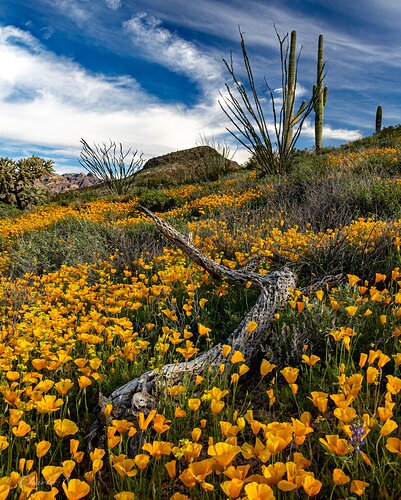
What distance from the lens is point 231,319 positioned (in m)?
3.13

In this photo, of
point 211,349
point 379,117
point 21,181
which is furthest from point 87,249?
point 379,117

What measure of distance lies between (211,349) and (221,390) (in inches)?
11.2

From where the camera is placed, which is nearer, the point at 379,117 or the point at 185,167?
the point at 379,117

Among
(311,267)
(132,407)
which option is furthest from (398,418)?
(311,267)

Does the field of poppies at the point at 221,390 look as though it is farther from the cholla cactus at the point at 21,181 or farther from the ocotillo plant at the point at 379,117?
the ocotillo plant at the point at 379,117

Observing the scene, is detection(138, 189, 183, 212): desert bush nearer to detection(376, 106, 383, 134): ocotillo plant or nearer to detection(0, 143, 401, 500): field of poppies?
detection(0, 143, 401, 500): field of poppies

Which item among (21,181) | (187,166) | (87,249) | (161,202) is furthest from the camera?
(187,166)

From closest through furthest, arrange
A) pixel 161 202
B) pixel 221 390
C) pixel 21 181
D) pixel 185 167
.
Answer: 1. pixel 221 390
2. pixel 161 202
3. pixel 21 181
4. pixel 185 167

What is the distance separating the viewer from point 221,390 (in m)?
2.19

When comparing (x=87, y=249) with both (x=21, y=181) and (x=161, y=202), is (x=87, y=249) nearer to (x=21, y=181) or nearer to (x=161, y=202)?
(x=161, y=202)

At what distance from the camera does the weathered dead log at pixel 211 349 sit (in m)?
2.05

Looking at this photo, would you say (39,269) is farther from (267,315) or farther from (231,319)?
(267,315)

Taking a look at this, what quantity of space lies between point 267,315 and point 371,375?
1267 millimetres

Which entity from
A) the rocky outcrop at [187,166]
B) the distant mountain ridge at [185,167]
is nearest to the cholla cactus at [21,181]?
the distant mountain ridge at [185,167]
